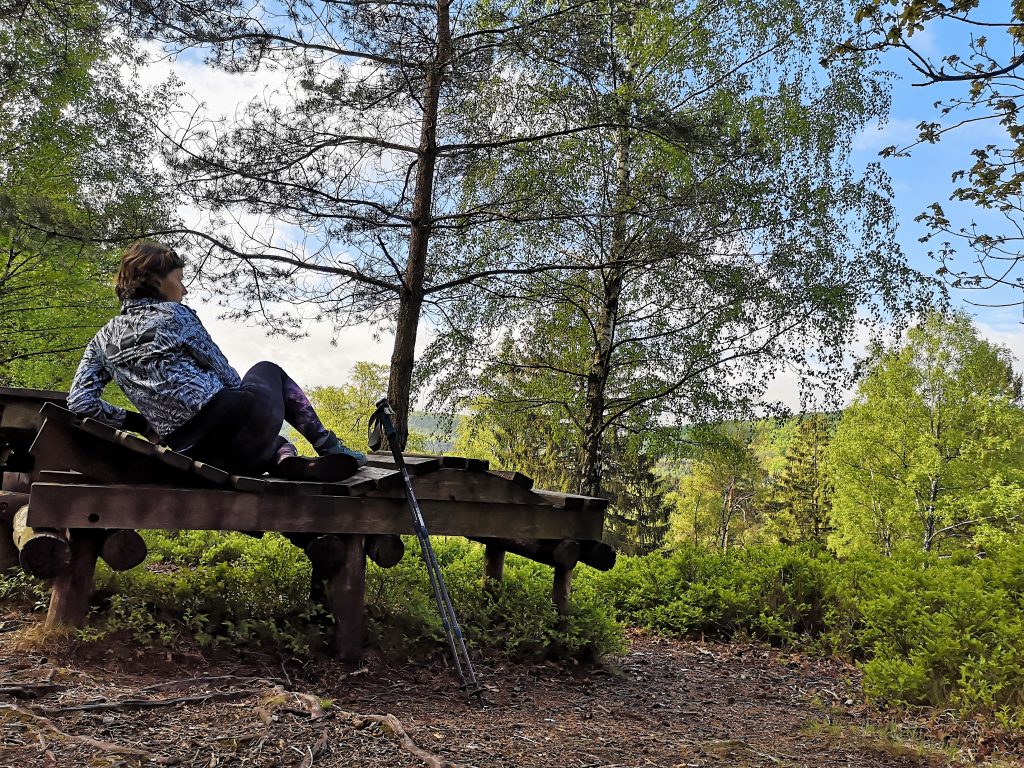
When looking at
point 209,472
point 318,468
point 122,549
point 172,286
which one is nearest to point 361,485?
point 318,468

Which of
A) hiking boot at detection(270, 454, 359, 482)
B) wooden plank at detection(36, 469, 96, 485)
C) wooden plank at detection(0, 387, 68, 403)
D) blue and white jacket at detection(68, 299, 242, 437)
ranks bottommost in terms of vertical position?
wooden plank at detection(36, 469, 96, 485)

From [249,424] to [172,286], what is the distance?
885mm

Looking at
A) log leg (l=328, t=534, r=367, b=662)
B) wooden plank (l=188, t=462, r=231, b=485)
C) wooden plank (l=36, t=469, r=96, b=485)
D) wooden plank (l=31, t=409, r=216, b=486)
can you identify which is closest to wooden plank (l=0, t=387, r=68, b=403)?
wooden plank (l=31, t=409, r=216, b=486)

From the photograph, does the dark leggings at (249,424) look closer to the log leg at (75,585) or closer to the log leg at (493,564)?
the log leg at (75,585)

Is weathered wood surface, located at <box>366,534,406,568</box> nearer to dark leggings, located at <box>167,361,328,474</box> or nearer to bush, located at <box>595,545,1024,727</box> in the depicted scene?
dark leggings, located at <box>167,361,328,474</box>

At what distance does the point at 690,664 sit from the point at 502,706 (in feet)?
8.49

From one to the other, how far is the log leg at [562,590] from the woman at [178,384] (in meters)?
1.89

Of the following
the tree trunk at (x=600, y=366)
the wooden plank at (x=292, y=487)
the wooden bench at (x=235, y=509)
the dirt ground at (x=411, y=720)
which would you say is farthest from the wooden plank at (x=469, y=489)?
the tree trunk at (x=600, y=366)

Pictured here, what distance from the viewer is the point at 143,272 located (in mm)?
4176

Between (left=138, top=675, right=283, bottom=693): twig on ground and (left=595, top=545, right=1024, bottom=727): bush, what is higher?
(left=595, top=545, right=1024, bottom=727): bush

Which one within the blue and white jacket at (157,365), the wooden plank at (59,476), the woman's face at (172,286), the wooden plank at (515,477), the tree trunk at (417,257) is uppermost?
the tree trunk at (417,257)

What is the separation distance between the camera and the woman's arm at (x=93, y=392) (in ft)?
13.7

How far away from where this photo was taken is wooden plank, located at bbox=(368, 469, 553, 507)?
4.72 meters

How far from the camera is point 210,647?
4.13m
